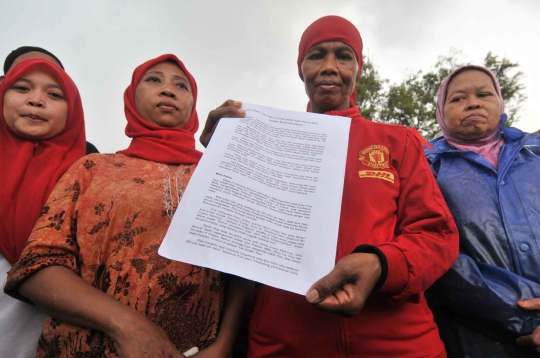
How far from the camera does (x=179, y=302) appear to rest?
4.73 feet

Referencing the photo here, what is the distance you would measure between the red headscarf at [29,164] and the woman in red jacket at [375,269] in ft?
2.78

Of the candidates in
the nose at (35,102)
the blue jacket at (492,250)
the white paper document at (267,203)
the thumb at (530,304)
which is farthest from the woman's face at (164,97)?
the thumb at (530,304)

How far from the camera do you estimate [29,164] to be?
5.86ft

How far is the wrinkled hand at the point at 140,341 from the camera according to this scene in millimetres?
1217

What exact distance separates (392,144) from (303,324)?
2.81 feet

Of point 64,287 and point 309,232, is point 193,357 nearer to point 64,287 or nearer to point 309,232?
point 64,287

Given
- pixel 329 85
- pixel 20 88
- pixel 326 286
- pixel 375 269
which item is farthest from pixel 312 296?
pixel 20 88

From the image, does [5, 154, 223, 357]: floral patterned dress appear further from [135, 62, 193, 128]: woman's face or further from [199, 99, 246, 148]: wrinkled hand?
[135, 62, 193, 128]: woman's face

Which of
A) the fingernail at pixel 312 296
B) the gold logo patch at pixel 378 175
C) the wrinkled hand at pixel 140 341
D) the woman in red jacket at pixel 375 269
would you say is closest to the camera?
the fingernail at pixel 312 296

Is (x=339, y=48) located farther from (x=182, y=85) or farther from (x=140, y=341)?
(x=140, y=341)

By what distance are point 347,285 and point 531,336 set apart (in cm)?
95

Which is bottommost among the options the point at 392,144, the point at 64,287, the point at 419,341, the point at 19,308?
the point at 19,308

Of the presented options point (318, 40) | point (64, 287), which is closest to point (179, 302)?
point (64, 287)

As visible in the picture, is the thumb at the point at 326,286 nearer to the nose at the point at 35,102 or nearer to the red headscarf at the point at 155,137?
the red headscarf at the point at 155,137
